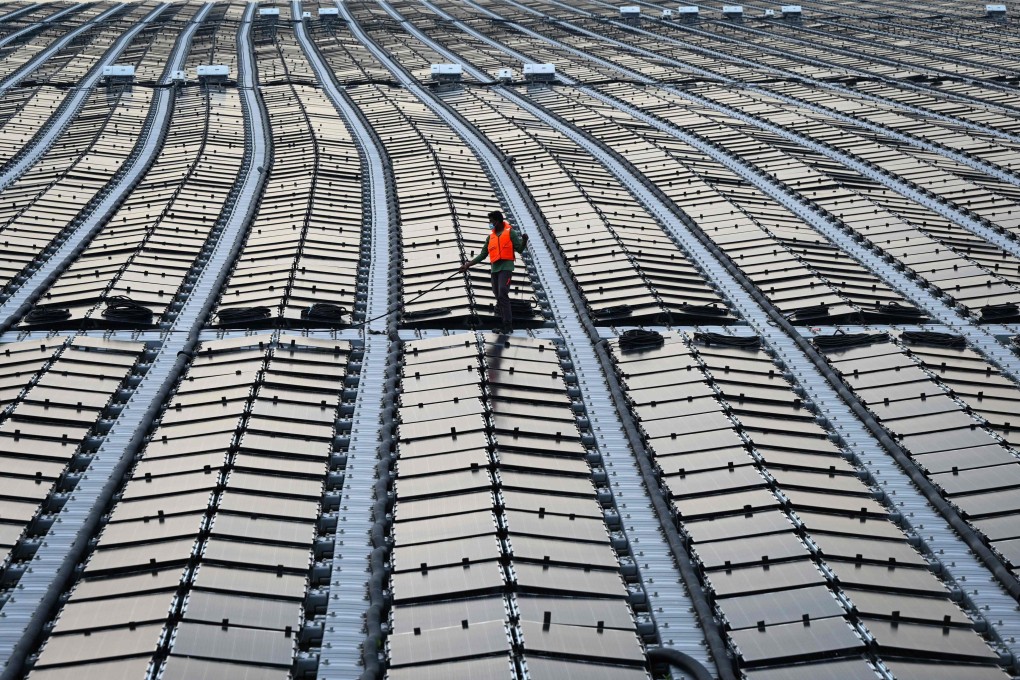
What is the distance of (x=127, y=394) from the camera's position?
28.0 m

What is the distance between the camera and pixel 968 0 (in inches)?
4862

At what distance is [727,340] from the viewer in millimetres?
31203

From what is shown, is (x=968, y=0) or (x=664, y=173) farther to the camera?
(x=968, y=0)

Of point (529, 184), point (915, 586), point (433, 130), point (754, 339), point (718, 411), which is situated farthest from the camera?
point (433, 130)

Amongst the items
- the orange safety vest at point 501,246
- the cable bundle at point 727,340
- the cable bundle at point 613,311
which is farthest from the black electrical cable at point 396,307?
the cable bundle at point 727,340

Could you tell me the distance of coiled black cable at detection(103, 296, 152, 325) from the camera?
32531 mm

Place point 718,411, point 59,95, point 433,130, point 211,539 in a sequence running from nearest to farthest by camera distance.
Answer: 1. point 211,539
2. point 718,411
3. point 433,130
4. point 59,95

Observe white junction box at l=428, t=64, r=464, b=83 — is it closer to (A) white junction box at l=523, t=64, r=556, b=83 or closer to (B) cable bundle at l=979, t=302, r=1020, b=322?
(A) white junction box at l=523, t=64, r=556, b=83

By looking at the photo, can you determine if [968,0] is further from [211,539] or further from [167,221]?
[211,539]

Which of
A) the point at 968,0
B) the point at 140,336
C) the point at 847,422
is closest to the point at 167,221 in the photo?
the point at 140,336

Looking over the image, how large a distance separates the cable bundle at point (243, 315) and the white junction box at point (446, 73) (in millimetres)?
53849

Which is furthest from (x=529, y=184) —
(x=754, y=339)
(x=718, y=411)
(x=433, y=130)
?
(x=718, y=411)

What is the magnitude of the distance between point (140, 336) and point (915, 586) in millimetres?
22799

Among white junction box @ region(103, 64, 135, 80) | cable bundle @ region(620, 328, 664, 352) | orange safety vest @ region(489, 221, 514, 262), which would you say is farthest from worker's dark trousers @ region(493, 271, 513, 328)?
white junction box @ region(103, 64, 135, 80)
